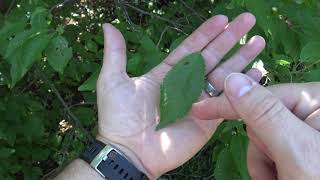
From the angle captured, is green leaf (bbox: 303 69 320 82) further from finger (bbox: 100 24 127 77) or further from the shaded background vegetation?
finger (bbox: 100 24 127 77)

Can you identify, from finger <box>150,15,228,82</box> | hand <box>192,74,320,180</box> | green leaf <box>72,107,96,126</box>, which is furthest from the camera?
green leaf <box>72,107,96,126</box>

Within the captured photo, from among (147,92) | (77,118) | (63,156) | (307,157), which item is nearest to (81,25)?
(77,118)

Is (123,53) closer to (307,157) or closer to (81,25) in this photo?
(307,157)

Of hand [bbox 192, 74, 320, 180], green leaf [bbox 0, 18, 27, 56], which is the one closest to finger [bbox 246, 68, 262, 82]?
hand [bbox 192, 74, 320, 180]

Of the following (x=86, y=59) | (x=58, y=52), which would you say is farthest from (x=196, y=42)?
(x=86, y=59)

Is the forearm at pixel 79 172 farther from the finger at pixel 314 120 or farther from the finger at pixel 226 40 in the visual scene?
the finger at pixel 314 120

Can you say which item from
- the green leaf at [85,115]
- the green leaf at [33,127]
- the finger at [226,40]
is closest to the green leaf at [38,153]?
the green leaf at [33,127]

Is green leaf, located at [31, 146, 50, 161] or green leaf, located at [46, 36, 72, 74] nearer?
green leaf, located at [46, 36, 72, 74]
